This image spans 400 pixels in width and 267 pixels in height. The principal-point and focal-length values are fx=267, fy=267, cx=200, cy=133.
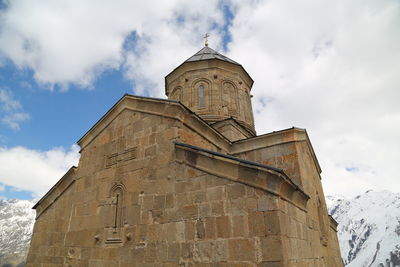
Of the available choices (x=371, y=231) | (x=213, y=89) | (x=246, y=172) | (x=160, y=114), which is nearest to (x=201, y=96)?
(x=213, y=89)

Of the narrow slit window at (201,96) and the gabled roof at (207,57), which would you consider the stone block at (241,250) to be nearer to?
the narrow slit window at (201,96)

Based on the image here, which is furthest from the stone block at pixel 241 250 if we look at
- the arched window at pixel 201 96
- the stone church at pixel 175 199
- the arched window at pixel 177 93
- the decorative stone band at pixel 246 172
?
the arched window at pixel 177 93

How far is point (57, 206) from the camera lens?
24.5 feet

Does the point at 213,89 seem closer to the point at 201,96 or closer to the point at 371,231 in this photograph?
the point at 201,96

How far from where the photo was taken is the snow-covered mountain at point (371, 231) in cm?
8881

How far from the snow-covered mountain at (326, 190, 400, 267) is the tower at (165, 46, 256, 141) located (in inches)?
3885

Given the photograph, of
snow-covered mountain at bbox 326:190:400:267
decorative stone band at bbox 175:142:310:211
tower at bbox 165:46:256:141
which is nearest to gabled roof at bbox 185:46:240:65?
tower at bbox 165:46:256:141

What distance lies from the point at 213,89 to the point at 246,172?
7.09 metres

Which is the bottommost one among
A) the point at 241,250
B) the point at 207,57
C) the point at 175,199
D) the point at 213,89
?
the point at 241,250

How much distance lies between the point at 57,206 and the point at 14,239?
238 metres

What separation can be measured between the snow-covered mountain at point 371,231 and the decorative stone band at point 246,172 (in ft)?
339

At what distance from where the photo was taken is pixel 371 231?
109 metres

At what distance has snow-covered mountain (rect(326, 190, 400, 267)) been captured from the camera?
291ft

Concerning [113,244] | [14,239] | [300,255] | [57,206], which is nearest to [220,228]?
[300,255]
